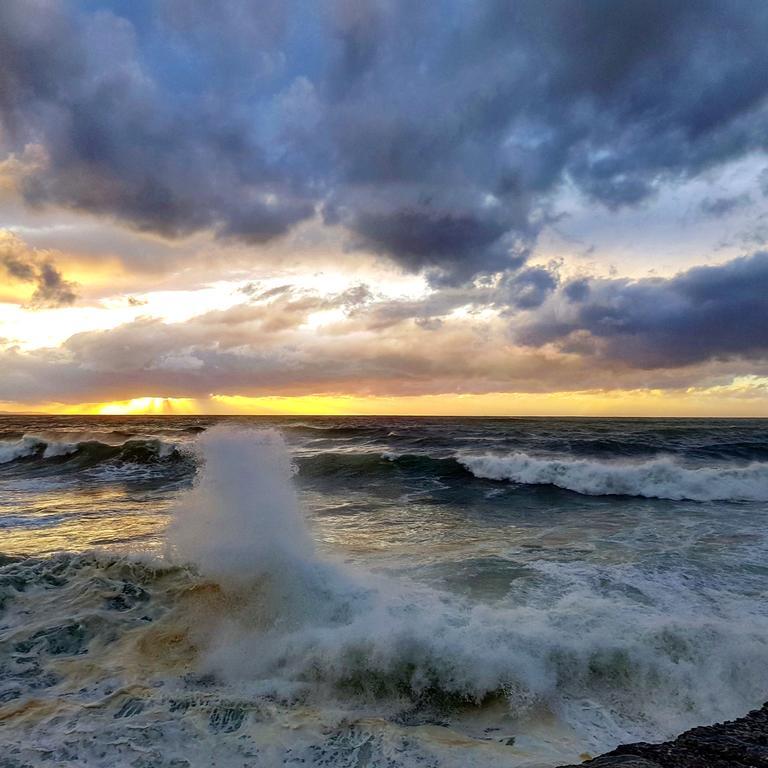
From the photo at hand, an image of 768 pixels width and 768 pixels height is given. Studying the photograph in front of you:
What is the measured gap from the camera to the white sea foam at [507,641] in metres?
4.88

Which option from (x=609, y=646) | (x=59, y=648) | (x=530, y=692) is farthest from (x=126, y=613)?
(x=609, y=646)

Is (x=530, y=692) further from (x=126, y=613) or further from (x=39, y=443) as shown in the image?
(x=39, y=443)

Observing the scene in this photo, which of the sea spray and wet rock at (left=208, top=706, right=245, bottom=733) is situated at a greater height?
the sea spray

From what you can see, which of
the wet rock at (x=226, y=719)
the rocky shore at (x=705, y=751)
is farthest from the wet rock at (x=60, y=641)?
the rocky shore at (x=705, y=751)

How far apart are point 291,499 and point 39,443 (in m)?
28.5

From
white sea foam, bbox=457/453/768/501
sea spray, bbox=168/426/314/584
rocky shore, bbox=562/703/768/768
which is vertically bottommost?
white sea foam, bbox=457/453/768/501

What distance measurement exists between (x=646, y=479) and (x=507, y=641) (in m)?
14.7

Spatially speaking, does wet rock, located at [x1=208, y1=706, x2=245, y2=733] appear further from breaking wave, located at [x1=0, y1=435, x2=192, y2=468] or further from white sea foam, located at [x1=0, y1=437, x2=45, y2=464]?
white sea foam, located at [x1=0, y1=437, x2=45, y2=464]

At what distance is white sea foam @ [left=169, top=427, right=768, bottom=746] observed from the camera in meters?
4.88

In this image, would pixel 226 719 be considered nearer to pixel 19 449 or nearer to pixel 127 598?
pixel 127 598

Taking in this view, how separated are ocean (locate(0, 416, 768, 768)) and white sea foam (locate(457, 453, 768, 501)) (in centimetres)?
413

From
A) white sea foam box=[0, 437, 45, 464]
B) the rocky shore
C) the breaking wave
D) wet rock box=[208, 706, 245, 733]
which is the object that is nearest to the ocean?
wet rock box=[208, 706, 245, 733]

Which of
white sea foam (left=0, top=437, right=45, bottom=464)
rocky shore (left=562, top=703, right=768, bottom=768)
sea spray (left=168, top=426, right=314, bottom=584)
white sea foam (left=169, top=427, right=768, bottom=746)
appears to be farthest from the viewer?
white sea foam (left=0, top=437, right=45, bottom=464)

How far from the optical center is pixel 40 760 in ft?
12.6
